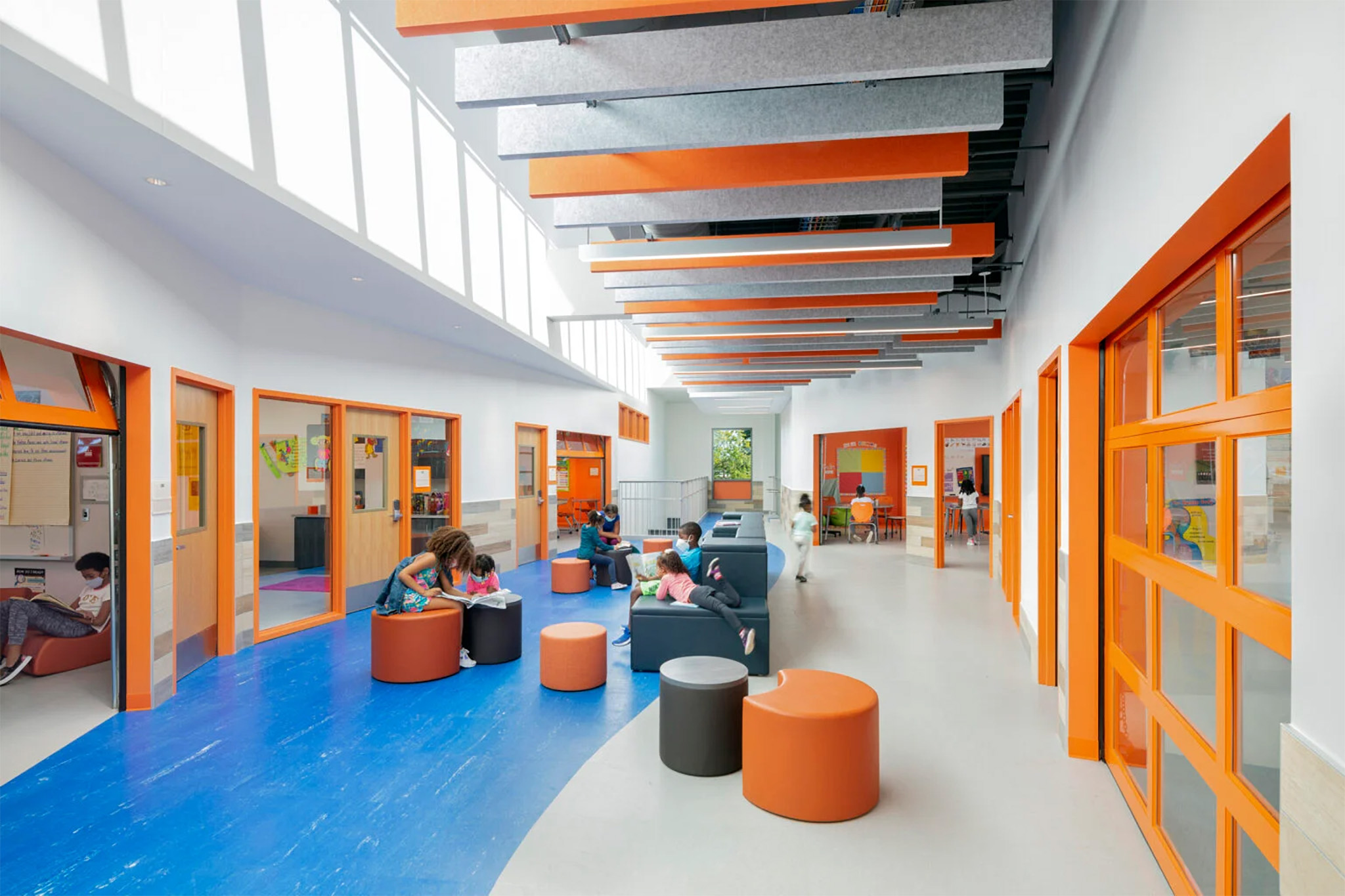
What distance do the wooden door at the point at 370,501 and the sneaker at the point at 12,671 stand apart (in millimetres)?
2645

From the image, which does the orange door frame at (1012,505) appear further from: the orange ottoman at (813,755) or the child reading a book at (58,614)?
the child reading a book at (58,614)

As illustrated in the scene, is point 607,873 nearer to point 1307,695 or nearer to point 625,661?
point 1307,695

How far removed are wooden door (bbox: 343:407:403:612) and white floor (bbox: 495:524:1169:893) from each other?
4.44 m

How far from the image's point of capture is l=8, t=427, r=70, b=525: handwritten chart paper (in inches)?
237

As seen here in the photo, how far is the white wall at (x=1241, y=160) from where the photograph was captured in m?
1.27

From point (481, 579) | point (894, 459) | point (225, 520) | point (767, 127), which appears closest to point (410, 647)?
point (481, 579)

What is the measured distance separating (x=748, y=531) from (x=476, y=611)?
293cm

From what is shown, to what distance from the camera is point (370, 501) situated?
7.90 m

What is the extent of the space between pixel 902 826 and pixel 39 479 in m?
7.36

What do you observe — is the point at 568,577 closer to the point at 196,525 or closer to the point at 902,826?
the point at 196,525

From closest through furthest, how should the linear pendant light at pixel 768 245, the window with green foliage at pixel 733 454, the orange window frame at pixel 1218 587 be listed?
the orange window frame at pixel 1218 587 → the linear pendant light at pixel 768 245 → the window with green foliage at pixel 733 454

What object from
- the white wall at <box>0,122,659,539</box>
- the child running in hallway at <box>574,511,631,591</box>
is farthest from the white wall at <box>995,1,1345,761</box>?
the child running in hallway at <box>574,511,631,591</box>

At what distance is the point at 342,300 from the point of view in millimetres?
6801

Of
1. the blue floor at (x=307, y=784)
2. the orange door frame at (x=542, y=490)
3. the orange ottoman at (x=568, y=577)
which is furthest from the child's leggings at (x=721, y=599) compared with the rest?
the orange door frame at (x=542, y=490)
